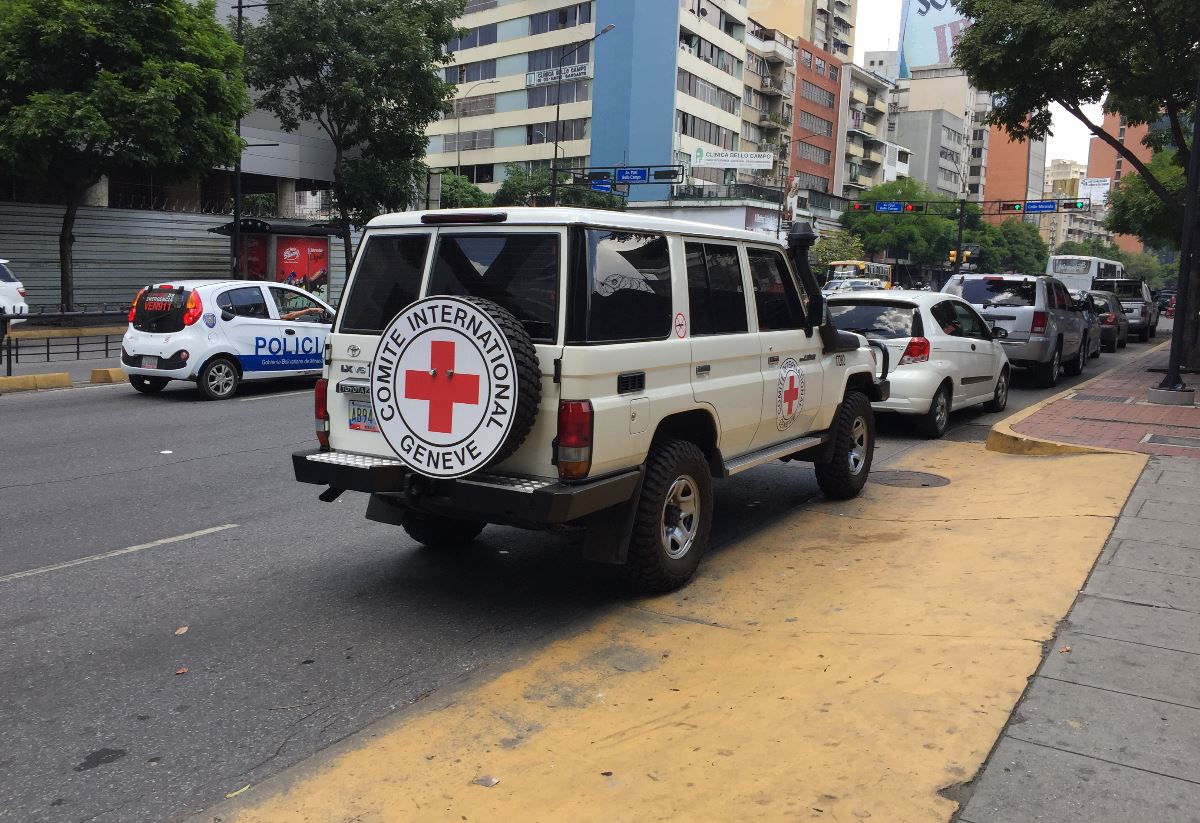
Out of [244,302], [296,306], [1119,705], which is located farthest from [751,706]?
[296,306]

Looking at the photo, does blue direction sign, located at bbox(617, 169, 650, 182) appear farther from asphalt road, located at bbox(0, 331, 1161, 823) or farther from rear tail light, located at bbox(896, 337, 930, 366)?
asphalt road, located at bbox(0, 331, 1161, 823)

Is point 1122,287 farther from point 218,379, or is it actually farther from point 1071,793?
point 1071,793

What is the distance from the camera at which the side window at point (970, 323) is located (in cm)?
1213

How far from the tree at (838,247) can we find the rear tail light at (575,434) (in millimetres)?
74143

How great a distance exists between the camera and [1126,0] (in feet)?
56.4

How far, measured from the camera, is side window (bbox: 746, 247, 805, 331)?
258 inches

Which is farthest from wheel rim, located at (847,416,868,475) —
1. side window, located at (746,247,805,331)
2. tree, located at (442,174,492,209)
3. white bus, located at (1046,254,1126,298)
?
tree, located at (442,174,492,209)

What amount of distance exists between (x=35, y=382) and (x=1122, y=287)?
36.3 metres

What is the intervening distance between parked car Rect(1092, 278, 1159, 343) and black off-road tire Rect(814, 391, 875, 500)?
28.5m

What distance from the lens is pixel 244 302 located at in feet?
46.9

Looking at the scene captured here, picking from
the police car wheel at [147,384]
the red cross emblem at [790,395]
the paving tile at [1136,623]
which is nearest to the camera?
the paving tile at [1136,623]

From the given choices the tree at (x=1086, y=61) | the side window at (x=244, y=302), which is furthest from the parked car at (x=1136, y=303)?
the side window at (x=244, y=302)

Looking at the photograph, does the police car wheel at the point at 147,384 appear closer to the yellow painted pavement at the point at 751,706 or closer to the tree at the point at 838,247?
the yellow painted pavement at the point at 751,706

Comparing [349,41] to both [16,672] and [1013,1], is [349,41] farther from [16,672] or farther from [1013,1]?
[16,672]
